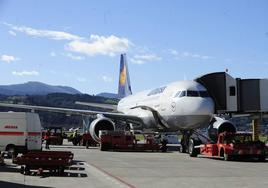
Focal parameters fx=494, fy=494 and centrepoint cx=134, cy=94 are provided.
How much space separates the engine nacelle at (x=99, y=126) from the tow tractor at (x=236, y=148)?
11.7m

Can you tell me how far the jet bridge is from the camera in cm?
2855

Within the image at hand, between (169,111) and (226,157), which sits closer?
(226,157)

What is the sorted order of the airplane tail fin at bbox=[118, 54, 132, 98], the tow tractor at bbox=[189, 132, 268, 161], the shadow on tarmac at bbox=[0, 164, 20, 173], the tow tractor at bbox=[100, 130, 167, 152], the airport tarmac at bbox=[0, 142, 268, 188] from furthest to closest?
the airplane tail fin at bbox=[118, 54, 132, 98]
the tow tractor at bbox=[100, 130, 167, 152]
the tow tractor at bbox=[189, 132, 268, 161]
the shadow on tarmac at bbox=[0, 164, 20, 173]
the airport tarmac at bbox=[0, 142, 268, 188]

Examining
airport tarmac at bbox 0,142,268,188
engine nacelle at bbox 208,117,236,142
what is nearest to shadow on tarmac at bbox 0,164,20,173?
airport tarmac at bbox 0,142,268,188

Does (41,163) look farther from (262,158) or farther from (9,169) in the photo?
(262,158)

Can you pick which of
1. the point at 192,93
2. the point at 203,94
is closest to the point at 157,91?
the point at 192,93

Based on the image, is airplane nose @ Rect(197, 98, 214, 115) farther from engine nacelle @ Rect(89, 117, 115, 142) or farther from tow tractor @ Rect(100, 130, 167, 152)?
engine nacelle @ Rect(89, 117, 115, 142)

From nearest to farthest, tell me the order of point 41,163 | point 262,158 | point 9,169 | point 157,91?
1. point 41,163
2. point 9,169
3. point 262,158
4. point 157,91

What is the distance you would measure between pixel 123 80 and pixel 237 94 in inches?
1134

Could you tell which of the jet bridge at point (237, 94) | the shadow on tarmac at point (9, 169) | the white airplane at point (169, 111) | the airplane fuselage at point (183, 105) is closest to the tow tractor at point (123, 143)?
the white airplane at point (169, 111)

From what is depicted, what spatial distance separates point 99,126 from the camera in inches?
1425

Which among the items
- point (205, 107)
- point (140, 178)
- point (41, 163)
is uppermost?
point (205, 107)

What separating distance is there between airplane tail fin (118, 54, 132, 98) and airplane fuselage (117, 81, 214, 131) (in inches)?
820

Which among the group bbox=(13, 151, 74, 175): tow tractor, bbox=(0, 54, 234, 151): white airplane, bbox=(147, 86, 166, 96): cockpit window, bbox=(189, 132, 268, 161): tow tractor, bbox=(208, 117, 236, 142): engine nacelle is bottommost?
bbox=(13, 151, 74, 175): tow tractor
